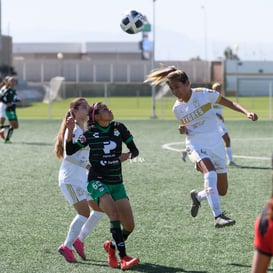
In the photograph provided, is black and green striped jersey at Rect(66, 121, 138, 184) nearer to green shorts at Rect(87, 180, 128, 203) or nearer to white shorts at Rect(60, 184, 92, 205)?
green shorts at Rect(87, 180, 128, 203)

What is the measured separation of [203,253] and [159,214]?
2.58 metres

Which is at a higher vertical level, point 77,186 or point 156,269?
point 77,186

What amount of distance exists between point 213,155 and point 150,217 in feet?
5.08

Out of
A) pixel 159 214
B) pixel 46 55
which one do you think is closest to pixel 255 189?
pixel 159 214

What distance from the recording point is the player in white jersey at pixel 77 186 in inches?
327

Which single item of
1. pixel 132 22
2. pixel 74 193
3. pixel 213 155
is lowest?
pixel 74 193

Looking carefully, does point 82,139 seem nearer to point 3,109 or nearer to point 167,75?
point 167,75

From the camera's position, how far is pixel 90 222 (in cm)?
840

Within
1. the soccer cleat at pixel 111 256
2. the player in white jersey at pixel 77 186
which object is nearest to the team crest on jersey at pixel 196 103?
the player in white jersey at pixel 77 186

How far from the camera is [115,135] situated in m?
7.98

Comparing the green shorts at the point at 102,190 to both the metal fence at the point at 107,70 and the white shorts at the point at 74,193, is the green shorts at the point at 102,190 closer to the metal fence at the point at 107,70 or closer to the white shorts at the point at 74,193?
the white shorts at the point at 74,193

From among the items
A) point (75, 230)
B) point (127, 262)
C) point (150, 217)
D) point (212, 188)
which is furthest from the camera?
point (150, 217)

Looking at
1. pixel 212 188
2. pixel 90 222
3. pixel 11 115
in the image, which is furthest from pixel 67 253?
pixel 11 115

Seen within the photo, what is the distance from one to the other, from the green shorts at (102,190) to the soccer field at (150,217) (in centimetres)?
72
